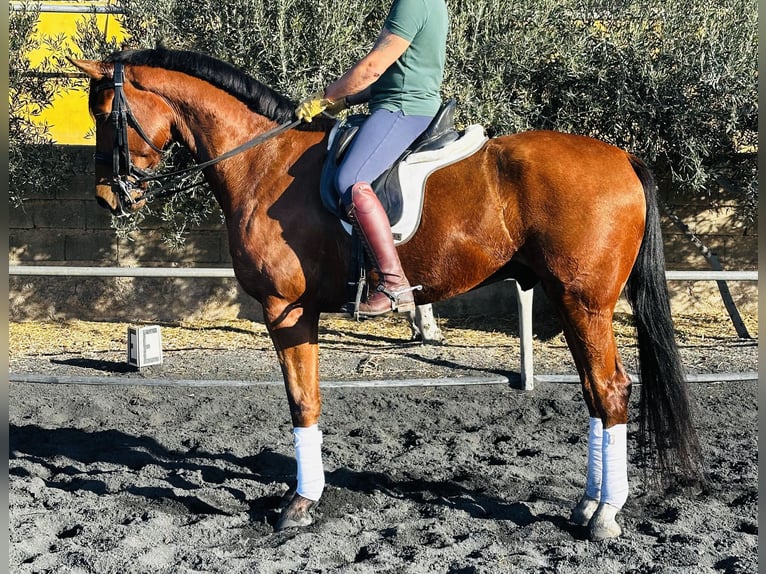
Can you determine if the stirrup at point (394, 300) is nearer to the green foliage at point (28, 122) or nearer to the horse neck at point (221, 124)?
the horse neck at point (221, 124)

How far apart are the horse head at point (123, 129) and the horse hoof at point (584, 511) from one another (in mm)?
2634

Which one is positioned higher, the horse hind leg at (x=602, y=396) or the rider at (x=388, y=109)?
the rider at (x=388, y=109)

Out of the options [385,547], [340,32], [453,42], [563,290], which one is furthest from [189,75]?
[453,42]

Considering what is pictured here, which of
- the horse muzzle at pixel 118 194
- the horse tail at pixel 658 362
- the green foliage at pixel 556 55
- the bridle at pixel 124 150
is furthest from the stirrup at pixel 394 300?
the green foliage at pixel 556 55

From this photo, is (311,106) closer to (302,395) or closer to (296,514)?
(302,395)

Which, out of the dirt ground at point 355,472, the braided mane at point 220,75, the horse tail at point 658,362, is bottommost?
the dirt ground at point 355,472

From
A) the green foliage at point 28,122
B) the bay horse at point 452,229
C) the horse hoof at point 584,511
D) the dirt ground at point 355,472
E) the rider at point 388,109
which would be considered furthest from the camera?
the green foliage at point 28,122

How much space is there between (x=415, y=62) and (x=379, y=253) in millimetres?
915

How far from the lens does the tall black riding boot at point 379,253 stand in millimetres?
3832

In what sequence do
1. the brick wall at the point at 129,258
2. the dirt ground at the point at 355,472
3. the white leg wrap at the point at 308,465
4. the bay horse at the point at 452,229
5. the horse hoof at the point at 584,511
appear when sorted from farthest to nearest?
the brick wall at the point at 129,258 → the white leg wrap at the point at 308,465 → the horse hoof at the point at 584,511 → the bay horse at the point at 452,229 → the dirt ground at the point at 355,472

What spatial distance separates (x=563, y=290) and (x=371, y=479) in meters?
1.61

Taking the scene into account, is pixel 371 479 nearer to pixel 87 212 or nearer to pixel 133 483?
pixel 133 483

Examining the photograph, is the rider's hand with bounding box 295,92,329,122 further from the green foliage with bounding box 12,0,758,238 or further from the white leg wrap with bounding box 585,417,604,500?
the green foliage with bounding box 12,0,758,238

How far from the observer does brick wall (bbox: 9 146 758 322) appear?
9250 mm
